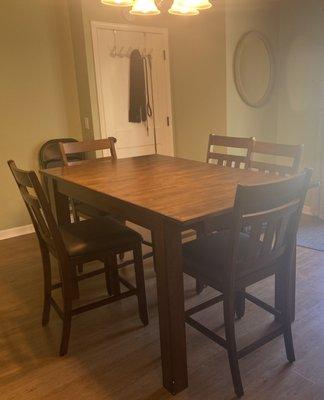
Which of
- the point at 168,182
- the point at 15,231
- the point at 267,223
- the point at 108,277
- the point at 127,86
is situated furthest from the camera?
the point at 127,86

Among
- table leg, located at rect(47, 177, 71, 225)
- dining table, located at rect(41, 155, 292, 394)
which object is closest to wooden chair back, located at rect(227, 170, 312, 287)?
dining table, located at rect(41, 155, 292, 394)

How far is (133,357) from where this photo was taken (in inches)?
74.9

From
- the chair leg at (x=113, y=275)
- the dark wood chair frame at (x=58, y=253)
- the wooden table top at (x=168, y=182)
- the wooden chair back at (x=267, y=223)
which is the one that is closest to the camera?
the wooden chair back at (x=267, y=223)

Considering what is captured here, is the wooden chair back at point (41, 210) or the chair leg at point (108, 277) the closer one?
the wooden chair back at point (41, 210)

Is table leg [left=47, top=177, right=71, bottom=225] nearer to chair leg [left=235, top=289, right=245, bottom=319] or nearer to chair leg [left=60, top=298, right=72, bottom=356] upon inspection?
chair leg [left=60, top=298, right=72, bottom=356]

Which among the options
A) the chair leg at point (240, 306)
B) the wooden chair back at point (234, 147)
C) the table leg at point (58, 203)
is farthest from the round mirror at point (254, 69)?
the chair leg at point (240, 306)

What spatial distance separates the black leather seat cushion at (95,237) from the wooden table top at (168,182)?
0.92ft

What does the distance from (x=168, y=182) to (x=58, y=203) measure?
0.84m

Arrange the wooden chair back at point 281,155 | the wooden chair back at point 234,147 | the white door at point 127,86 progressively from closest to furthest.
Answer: the wooden chair back at point 281,155 → the wooden chair back at point 234,147 → the white door at point 127,86

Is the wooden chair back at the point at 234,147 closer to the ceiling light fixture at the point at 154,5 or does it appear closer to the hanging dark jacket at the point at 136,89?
the ceiling light fixture at the point at 154,5

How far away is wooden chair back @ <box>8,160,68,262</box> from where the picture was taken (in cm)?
171

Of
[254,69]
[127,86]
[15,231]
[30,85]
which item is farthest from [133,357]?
[254,69]

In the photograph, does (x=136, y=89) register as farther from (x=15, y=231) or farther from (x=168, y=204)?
(x=168, y=204)

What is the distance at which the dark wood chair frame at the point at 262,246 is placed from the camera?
4.67 ft
